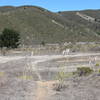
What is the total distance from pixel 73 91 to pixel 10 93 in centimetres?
258

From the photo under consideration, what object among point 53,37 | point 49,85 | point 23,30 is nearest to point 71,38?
point 53,37

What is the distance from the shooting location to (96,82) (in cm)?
1205

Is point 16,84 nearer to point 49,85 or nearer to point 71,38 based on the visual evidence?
point 49,85

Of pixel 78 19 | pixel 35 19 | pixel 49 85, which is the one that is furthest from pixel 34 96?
pixel 78 19

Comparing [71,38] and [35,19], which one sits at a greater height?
[35,19]

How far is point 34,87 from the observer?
40.2ft

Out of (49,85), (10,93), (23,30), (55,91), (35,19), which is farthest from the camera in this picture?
(35,19)

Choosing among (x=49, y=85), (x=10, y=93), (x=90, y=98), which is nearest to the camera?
(x=90, y=98)

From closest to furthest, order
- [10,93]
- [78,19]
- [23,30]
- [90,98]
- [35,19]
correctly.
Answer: [90,98], [10,93], [23,30], [35,19], [78,19]

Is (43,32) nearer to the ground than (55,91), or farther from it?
farther from it

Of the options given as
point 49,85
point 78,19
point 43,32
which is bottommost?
point 49,85

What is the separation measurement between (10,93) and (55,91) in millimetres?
2050

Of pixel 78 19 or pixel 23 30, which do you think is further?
pixel 78 19

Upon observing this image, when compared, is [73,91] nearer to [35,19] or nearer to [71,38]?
[71,38]
